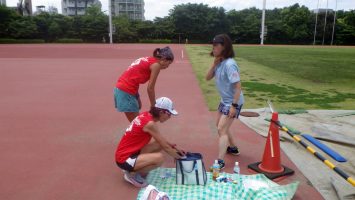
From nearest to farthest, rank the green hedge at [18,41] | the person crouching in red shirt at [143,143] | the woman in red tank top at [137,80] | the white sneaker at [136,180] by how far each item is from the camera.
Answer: the person crouching in red shirt at [143,143] < the white sneaker at [136,180] < the woman in red tank top at [137,80] < the green hedge at [18,41]

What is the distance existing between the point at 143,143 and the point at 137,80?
1073 millimetres

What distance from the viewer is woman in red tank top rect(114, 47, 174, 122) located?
15.0ft

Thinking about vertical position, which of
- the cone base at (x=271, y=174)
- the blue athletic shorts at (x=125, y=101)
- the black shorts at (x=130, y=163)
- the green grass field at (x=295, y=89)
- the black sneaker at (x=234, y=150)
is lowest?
the cone base at (x=271, y=174)

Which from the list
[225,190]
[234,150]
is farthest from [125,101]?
[225,190]

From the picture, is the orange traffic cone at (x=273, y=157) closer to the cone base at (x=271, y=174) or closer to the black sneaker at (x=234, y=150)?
the cone base at (x=271, y=174)

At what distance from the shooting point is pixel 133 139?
4.03 metres

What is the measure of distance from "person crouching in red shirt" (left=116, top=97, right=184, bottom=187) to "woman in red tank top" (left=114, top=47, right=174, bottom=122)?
0.70 m

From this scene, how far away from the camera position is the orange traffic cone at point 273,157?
4.42m

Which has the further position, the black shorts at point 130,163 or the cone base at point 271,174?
the cone base at point 271,174

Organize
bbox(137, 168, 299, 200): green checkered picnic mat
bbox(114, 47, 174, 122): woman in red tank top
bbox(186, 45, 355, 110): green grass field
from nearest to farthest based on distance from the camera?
bbox(137, 168, 299, 200): green checkered picnic mat
bbox(114, 47, 174, 122): woman in red tank top
bbox(186, 45, 355, 110): green grass field

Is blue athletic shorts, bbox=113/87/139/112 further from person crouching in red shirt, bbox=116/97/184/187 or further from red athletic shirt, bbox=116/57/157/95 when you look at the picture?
person crouching in red shirt, bbox=116/97/184/187

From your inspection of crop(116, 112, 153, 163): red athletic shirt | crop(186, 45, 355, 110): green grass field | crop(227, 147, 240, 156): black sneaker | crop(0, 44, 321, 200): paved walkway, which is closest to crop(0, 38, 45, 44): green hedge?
crop(186, 45, 355, 110): green grass field

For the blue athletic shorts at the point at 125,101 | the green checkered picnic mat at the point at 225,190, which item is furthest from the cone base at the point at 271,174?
the blue athletic shorts at the point at 125,101

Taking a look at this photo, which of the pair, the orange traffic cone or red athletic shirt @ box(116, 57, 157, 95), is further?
red athletic shirt @ box(116, 57, 157, 95)
